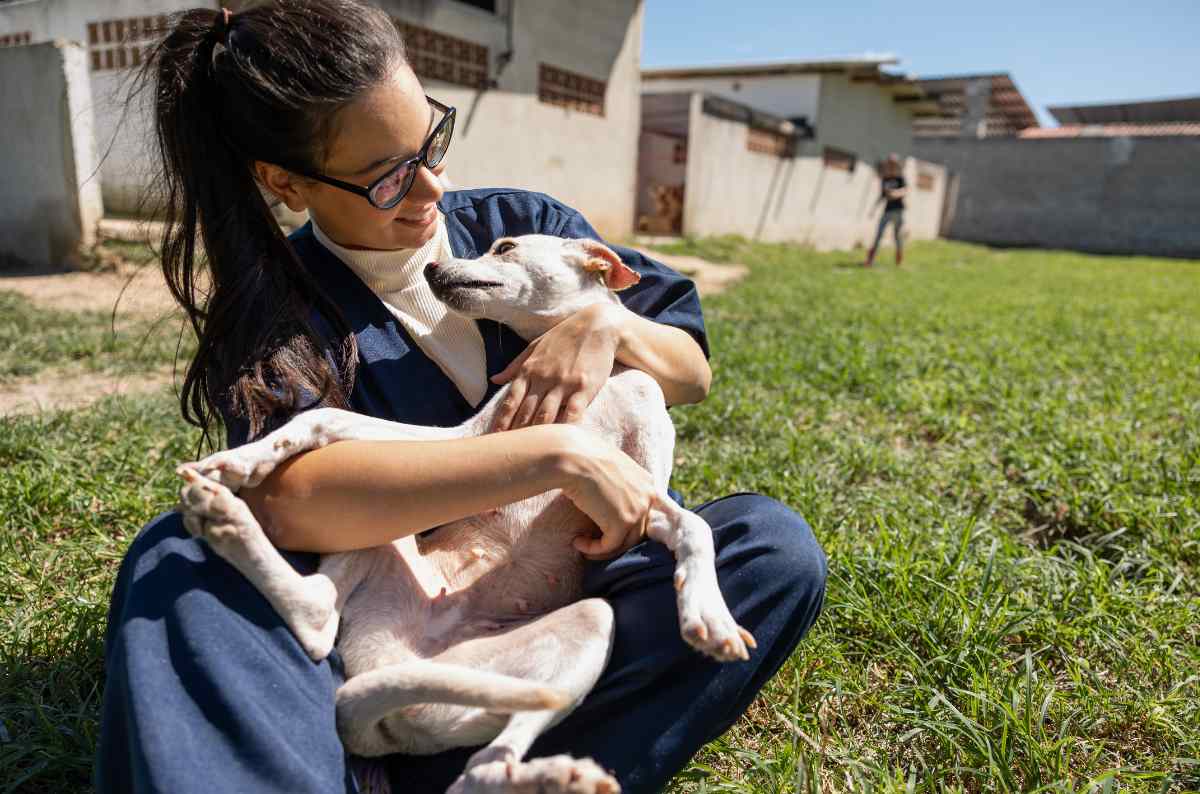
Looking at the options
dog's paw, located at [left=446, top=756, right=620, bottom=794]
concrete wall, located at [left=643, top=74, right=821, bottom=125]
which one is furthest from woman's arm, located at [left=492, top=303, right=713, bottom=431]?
concrete wall, located at [left=643, top=74, right=821, bottom=125]

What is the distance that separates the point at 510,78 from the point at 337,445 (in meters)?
9.72

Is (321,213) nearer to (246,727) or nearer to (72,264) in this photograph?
(246,727)

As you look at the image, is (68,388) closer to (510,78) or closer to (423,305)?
(423,305)

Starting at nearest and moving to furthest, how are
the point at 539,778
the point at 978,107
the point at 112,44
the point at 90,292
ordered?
the point at 539,778 → the point at 90,292 → the point at 112,44 → the point at 978,107

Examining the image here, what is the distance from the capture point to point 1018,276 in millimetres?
13180

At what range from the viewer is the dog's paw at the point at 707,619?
1.45m

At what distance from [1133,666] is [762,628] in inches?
45.5

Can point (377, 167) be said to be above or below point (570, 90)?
below

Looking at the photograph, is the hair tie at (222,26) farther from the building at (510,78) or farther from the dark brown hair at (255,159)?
the building at (510,78)

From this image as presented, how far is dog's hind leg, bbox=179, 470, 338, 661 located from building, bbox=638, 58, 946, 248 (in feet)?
43.4

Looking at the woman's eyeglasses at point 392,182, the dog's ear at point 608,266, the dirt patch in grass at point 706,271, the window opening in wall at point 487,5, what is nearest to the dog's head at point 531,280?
the dog's ear at point 608,266

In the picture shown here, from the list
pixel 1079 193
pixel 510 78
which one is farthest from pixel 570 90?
pixel 1079 193

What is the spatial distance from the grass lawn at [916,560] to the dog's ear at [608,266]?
1.04m

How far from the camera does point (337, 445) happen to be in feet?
5.06
